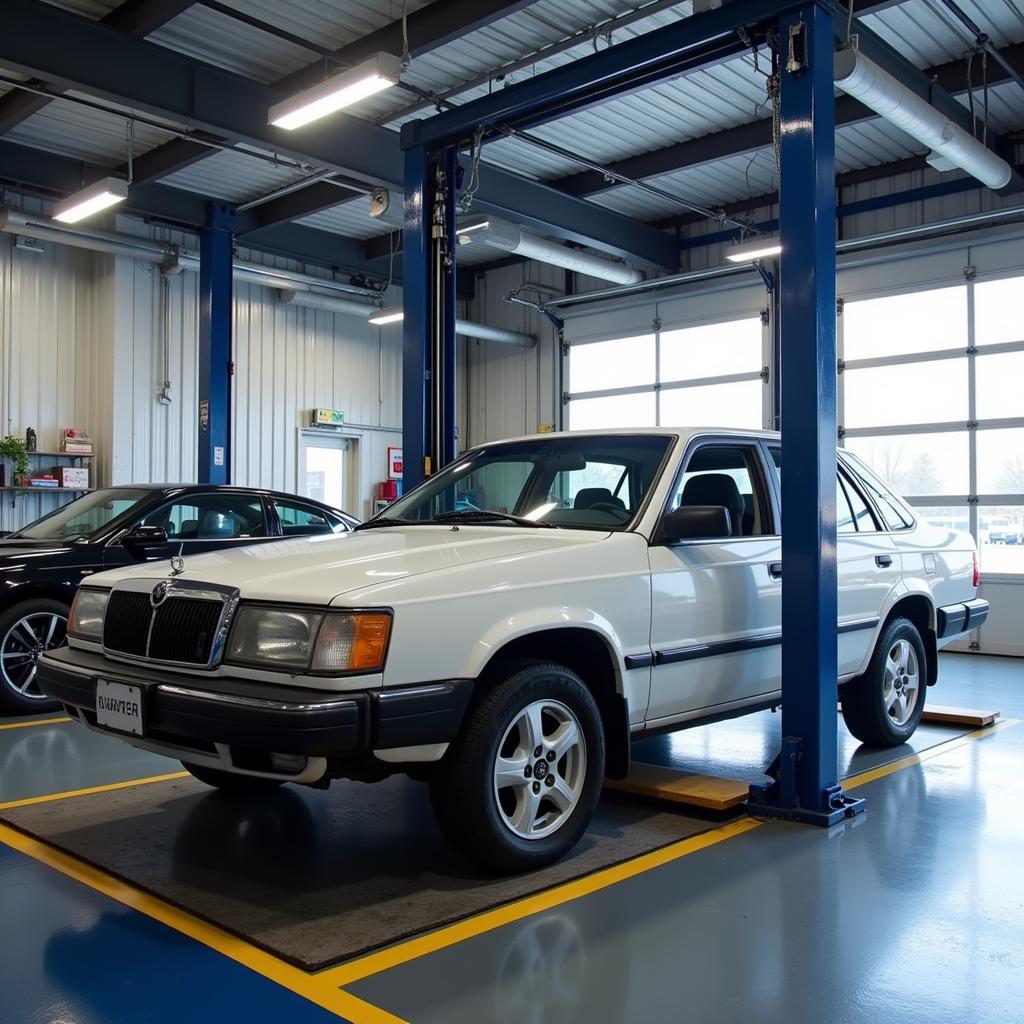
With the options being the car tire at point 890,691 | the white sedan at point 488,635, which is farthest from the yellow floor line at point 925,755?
the white sedan at point 488,635

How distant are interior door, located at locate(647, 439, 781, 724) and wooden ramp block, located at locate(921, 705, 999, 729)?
2.22 metres

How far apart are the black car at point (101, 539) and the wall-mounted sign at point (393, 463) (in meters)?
7.83

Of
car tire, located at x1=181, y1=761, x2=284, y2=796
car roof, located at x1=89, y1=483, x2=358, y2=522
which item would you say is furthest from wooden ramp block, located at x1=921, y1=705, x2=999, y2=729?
car roof, located at x1=89, y1=483, x2=358, y2=522

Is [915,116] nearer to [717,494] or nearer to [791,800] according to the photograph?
[717,494]

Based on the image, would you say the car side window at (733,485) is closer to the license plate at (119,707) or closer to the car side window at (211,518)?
the license plate at (119,707)

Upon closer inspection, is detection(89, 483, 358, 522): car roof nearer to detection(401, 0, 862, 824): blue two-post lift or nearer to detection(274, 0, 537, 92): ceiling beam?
detection(274, 0, 537, 92): ceiling beam

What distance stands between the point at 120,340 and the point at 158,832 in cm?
948

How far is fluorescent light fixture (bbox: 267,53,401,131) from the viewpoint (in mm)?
6934

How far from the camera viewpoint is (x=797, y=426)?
421 centimetres

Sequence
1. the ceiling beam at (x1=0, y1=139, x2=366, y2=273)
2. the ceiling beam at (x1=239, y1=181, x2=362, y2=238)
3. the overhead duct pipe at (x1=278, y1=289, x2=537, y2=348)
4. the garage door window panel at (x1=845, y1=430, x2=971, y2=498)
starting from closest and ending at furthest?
the ceiling beam at (x1=0, y1=139, x2=366, y2=273), the garage door window panel at (x1=845, y1=430, x2=971, y2=498), the ceiling beam at (x1=239, y1=181, x2=362, y2=238), the overhead duct pipe at (x1=278, y1=289, x2=537, y2=348)

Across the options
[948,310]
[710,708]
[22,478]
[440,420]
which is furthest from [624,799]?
[22,478]

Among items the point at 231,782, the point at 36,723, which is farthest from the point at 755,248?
the point at 231,782

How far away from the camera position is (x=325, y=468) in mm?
14945

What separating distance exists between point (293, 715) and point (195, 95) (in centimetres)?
701
